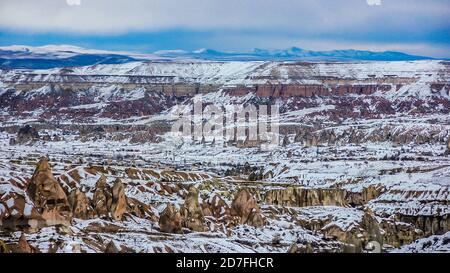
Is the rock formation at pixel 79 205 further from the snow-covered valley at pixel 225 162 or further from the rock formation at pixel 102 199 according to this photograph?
the rock formation at pixel 102 199

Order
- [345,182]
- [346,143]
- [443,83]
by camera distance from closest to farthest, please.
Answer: [345,182], [346,143], [443,83]

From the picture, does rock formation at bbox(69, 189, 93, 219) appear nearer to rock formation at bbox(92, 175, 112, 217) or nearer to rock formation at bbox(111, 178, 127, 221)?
rock formation at bbox(92, 175, 112, 217)

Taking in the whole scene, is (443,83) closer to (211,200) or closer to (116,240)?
(211,200)

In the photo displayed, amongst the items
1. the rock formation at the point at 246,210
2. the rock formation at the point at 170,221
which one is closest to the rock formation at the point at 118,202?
the rock formation at the point at 170,221

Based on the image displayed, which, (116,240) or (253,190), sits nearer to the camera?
(116,240)

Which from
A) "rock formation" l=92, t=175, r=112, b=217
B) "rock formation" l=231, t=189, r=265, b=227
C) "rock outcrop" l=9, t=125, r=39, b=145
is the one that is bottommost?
"rock outcrop" l=9, t=125, r=39, b=145

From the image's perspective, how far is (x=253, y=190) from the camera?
20938 mm

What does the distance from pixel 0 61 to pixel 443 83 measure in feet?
72.7

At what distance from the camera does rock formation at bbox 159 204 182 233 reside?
52.4 feet

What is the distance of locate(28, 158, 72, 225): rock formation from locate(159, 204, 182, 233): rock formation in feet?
5.60

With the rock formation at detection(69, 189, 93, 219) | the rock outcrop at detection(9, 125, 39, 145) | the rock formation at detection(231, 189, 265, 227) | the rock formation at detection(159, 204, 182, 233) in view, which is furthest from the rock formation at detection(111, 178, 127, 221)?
the rock outcrop at detection(9, 125, 39, 145)

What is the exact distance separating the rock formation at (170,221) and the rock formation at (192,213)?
150 millimetres

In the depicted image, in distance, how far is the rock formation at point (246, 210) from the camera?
1710 cm
